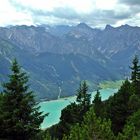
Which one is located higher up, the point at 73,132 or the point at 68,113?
the point at 68,113

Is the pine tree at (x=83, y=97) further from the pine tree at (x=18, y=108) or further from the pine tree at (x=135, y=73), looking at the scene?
the pine tree at (x=18, y=108)

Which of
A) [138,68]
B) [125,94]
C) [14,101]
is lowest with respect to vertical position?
[14,101]

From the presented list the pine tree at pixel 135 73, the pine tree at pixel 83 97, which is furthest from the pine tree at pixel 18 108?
the pine tree at pixel 135 73

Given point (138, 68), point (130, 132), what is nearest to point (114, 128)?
point (130, 132)

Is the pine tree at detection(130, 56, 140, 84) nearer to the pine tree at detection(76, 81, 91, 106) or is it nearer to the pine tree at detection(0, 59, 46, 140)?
the pine tree at detection(76, 81, 91, 106)

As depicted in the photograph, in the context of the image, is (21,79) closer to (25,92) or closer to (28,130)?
(25,92)

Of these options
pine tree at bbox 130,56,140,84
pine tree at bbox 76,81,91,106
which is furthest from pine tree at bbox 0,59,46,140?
pine tree at bbox 130,56,140,84

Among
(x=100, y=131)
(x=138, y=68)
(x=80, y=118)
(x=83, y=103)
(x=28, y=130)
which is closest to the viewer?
(x=100, y=131)

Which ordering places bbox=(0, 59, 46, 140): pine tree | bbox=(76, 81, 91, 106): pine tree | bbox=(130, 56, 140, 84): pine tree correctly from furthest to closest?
bbox=(130, 56, 140, 84): pine tree < bbox=(76, 81, 91, 106): pine tree < bbox=(0, 59, 46, 140): pine tree
